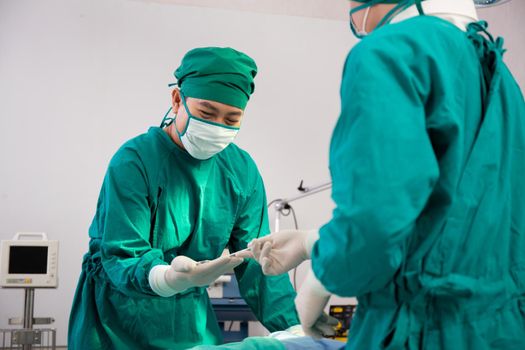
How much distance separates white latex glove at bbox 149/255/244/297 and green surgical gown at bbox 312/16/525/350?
670 mm

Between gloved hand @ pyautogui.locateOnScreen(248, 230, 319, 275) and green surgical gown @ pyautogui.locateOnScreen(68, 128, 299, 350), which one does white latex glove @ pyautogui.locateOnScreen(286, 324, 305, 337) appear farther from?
gloved hand @ pyautogui.locateOnScreen(248, 230, 319, 275)

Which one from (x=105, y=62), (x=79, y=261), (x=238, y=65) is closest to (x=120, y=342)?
(x=238, y=65)

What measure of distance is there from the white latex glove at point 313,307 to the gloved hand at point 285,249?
84 millimetres

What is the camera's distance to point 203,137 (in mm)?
1906

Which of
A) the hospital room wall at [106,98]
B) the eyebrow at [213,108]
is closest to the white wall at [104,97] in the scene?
the hospital room wall at [106,98]

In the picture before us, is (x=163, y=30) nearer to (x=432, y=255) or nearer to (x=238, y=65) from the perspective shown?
(x=238, y=65)

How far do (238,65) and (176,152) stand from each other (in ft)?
1.09

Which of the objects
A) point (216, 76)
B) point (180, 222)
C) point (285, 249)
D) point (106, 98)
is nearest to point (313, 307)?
point (285, 249)

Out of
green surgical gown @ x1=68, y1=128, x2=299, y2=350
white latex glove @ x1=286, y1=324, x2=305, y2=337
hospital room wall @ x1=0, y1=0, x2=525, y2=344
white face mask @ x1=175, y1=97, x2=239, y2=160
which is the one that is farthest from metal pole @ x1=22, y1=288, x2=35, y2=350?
white latex glove @ x1=286, y1=324, x2=305, y2=337

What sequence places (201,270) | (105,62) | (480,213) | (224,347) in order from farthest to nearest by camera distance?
(105,62)
(201,270)
(224,347)
(480,213)

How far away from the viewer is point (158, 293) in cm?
167

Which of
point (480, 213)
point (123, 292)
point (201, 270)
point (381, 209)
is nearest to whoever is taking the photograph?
point (381, 209)

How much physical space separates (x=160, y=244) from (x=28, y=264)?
81.7 inches

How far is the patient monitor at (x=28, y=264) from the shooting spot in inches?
141
